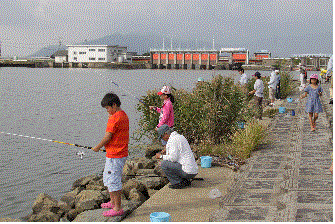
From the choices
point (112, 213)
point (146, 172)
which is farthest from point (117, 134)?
point (146, 172)

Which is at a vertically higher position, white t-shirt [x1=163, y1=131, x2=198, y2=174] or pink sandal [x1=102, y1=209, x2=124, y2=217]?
white t-shirt [x1=163, y1=131, x2=198, y2=174]

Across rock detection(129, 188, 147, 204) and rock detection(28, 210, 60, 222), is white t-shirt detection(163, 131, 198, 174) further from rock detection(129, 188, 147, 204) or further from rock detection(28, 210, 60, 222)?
rock detection(28, 210, 60, 222)

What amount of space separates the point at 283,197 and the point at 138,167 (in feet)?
15.1

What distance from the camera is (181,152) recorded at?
308 inches

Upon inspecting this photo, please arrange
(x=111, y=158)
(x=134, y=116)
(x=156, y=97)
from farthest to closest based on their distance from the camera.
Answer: (x=134, y=116)
(x=156, y=97)
(x=111, y=158)

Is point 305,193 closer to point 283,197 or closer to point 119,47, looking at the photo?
point 283,197

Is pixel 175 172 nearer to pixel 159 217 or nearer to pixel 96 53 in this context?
pixel 159 217

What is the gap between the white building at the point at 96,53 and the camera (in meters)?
163

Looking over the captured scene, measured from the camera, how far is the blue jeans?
7.88m

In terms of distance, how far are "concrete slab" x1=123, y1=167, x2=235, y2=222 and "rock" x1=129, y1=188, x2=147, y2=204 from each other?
1.03 feet

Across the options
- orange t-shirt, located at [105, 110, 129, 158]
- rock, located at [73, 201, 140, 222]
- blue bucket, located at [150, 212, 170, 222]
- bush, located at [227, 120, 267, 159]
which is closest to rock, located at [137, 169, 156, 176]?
bush, located at [227, 120, 267, 159]

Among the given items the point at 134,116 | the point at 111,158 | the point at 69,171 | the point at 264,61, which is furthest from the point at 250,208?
the point at 264,61

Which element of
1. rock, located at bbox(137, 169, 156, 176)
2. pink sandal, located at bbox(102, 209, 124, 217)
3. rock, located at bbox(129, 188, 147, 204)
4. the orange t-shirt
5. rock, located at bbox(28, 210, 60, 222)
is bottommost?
rock, located at bbox(28, 210, 60, 222)

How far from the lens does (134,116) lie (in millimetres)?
25797
